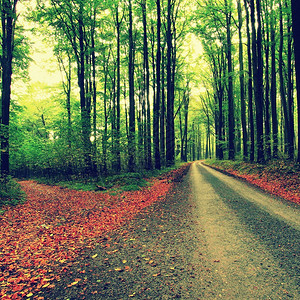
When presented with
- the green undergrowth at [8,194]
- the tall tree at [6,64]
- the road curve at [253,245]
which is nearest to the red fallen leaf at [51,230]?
the green undergrowth at [8,194]

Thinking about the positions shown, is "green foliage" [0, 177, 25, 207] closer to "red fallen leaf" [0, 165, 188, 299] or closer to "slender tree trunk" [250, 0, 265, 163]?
"red fallen leaf" [0, 165, 188, 299]

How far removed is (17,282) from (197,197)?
642cm

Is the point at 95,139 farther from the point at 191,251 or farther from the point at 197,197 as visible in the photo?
the point at 191,251

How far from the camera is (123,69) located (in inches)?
1008

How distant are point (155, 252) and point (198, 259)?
82cm

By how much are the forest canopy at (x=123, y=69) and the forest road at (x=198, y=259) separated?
7.69 m

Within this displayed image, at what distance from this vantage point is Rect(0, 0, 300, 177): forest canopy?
14.0 meters

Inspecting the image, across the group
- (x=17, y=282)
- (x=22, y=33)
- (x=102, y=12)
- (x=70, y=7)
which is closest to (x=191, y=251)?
(x=17, y=282)

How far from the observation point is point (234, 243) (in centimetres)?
395

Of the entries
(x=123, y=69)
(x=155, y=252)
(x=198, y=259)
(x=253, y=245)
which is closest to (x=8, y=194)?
(x=155, y=252)

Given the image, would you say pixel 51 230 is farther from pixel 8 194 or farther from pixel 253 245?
pixel 253 245

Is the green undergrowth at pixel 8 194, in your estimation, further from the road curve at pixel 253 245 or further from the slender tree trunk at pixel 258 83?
the slender tree trunk at pixel 258 83

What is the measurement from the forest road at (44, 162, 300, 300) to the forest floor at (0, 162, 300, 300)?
1 centimetres

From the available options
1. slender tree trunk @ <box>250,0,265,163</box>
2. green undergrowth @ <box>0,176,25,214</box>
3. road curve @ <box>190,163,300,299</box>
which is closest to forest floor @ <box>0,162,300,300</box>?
road curve @ <box>190,163,300,299</box>
